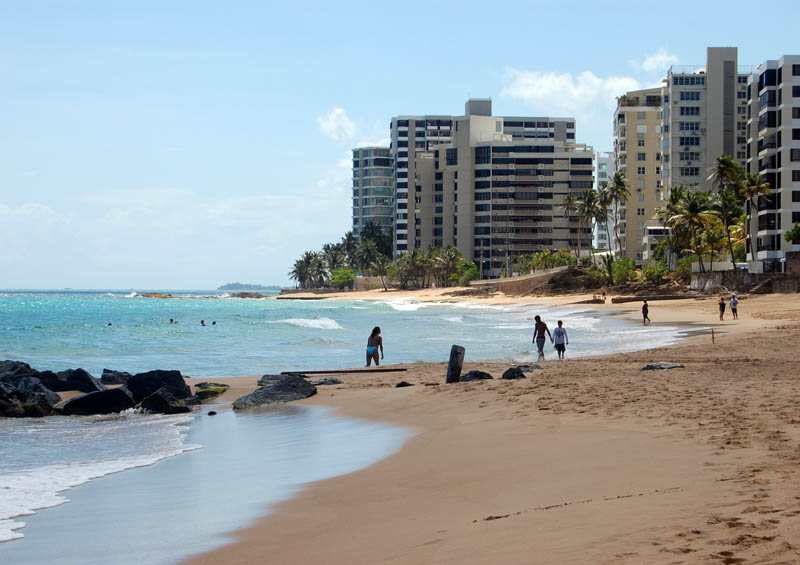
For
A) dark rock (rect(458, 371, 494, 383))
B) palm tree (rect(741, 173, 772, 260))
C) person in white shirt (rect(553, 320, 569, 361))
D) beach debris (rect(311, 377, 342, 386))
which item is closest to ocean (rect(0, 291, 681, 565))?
dark rock (rect(458, 371, 494, 383))

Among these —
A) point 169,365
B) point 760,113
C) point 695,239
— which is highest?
point 760,113

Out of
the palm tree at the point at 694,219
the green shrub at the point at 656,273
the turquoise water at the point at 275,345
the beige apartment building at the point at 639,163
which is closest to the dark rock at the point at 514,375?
the turquoise water at the point at 275,345

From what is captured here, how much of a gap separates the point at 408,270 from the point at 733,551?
189m

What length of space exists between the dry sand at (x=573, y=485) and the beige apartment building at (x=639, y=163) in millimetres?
144983

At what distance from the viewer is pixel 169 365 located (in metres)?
40.0

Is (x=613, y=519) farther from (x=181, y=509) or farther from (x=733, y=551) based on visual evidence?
(x=181, y=509)

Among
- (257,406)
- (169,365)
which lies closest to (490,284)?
(169,365)

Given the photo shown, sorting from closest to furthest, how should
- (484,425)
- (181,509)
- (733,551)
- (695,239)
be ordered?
(733,551) → (181,509) → (484,425) → (695,239)

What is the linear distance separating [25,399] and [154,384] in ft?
9.78

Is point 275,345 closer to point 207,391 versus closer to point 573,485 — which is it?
point 207,391

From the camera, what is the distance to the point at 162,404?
22.5m

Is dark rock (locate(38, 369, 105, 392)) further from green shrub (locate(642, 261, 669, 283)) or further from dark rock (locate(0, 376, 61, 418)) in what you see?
green shrub (locate(642, 261, 669, 283))

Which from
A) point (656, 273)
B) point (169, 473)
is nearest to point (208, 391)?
point (169, 473)

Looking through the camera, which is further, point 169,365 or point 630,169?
point 630,169
